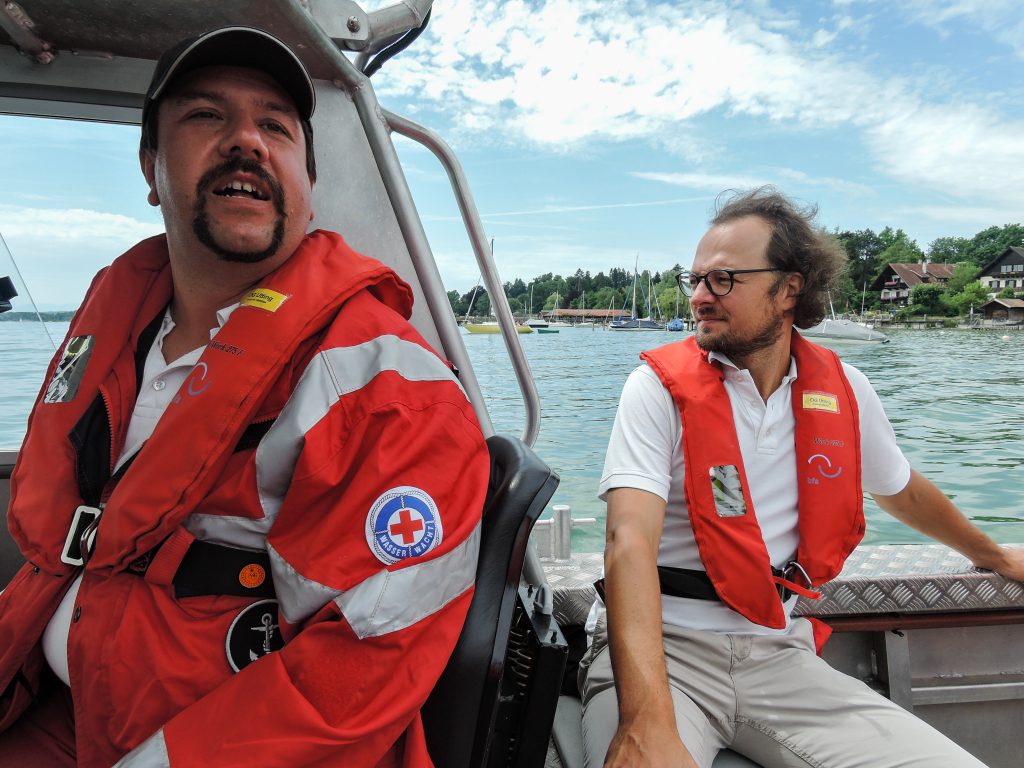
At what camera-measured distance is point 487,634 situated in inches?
43.4

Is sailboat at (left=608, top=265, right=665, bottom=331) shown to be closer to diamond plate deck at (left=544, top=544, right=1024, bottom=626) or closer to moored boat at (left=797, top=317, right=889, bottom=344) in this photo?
moored boat at (left=797, top=317, right=889, bottom=344)

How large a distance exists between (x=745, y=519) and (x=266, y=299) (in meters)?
1.17

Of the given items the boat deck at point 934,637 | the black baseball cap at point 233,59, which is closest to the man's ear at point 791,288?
the boat deck at point 934,637

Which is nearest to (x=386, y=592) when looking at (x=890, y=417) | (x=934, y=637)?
(x=934, y=637)

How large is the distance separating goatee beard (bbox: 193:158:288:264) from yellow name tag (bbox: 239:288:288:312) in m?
0.15

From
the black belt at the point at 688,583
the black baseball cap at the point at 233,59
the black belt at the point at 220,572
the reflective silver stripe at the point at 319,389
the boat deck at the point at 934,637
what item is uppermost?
the black baseball cap at the point at 233,59

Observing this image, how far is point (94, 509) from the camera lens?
4.09ft

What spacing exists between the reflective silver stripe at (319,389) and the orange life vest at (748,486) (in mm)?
811

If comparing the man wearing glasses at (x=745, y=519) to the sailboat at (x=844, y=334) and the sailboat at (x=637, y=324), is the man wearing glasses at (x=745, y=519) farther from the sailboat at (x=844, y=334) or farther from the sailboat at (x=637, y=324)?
the sailboat at (x=637, y=324)

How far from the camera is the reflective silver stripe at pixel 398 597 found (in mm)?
967

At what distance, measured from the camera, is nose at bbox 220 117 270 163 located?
137cm

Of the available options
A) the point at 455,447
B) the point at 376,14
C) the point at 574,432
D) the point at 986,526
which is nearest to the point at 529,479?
the point at 455,447

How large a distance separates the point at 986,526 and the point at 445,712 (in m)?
8.57

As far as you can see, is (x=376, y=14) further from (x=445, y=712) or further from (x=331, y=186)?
(x=445, y=712)
